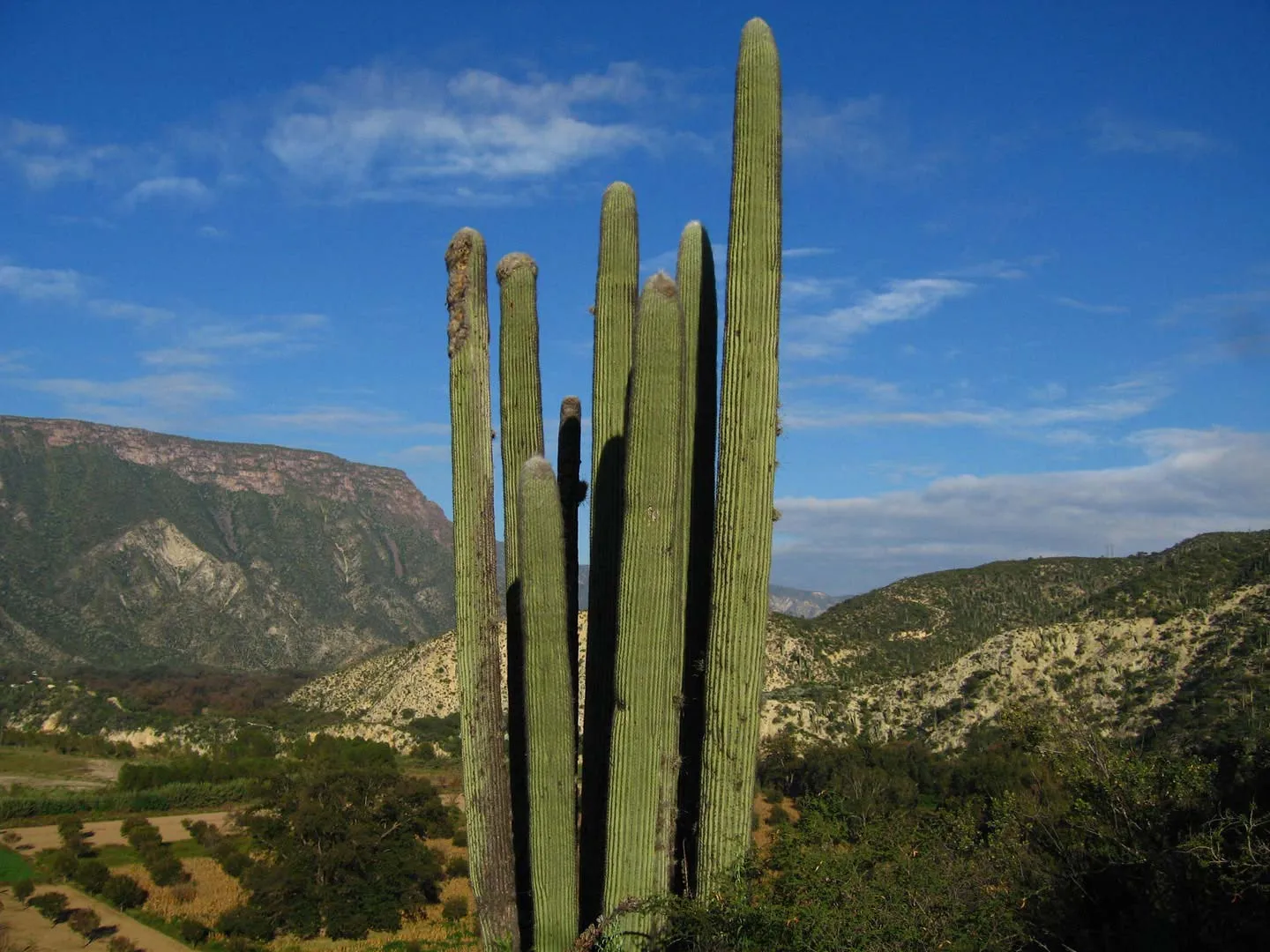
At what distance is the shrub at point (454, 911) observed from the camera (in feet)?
90.6

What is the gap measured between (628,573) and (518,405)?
2196 mm

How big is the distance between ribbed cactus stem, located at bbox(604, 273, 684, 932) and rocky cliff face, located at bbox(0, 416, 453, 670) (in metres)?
103

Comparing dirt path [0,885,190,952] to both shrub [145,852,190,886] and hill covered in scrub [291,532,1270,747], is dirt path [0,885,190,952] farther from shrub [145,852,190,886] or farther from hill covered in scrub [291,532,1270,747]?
hill covered in scrub [291,532,1270,747]

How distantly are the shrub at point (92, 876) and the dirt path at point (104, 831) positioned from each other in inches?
216

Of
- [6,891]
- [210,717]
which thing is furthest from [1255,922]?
[210,717]

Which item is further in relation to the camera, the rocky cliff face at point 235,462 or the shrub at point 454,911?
the rocky cliff face at point 235,462

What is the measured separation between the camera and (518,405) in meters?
8.83

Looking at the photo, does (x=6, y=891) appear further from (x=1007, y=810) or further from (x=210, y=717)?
(x=210, y=717)

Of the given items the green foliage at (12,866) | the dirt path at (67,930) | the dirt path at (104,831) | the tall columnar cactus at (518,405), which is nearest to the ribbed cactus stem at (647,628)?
the tall columnar cactus at (518,405)

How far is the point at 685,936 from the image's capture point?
7.11m

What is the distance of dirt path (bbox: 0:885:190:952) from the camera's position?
24531mm

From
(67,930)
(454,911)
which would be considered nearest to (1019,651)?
(454,911)

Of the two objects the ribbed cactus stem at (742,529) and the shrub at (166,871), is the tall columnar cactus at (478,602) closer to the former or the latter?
the ribbed cactus stem at (742,529)

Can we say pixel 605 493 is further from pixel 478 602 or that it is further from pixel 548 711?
pixel 548 711
